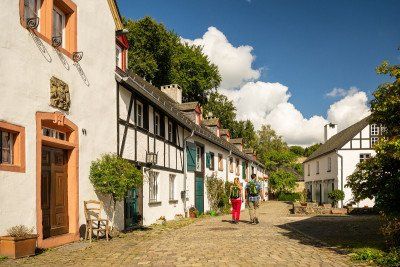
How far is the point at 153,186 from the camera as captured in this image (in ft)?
56.2

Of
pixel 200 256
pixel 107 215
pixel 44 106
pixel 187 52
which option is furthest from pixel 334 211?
pixel 187 52

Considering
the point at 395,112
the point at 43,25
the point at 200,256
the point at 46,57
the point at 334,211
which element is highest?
the point at 43,25

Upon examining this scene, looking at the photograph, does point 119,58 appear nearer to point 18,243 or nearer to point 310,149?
point 18,243

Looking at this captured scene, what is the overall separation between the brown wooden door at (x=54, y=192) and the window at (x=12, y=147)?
1.28m

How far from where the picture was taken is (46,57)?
9625mm

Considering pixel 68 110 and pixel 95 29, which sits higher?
pixel 95 29

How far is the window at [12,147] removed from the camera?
8190 mm

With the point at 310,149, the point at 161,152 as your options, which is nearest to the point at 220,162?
the point at 161,152

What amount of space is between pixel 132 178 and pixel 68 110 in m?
2.75

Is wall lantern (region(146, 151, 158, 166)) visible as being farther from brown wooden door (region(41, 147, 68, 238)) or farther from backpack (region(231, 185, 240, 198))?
brown wooden door (region(41, 147, 68, 238))

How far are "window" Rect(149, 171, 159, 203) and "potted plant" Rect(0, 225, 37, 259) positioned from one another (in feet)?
27.8

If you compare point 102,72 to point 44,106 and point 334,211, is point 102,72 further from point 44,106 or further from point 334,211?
point 334,211

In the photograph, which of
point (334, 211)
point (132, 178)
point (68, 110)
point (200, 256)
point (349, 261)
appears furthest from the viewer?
point (334, 211)

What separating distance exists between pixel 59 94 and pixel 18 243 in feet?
12.3
